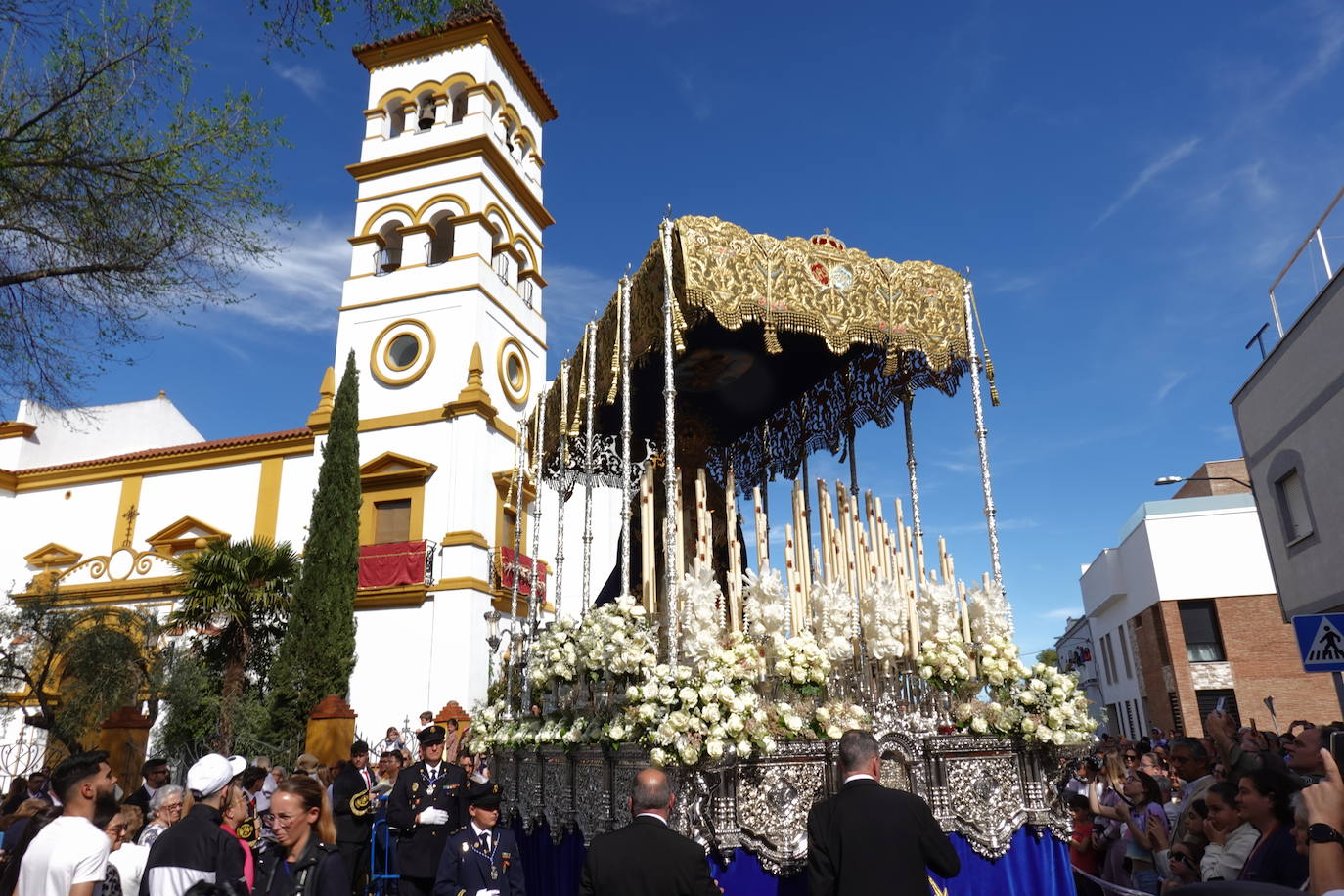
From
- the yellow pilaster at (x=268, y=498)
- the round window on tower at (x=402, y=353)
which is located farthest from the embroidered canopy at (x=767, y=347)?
the yellow pilaster at (x=268, y=498)

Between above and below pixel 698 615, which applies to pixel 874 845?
below

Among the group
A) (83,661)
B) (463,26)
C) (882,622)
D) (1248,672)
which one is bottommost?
(882,622)

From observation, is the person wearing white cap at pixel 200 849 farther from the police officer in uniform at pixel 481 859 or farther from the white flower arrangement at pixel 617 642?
the white flower arrangement at pixel 617 642

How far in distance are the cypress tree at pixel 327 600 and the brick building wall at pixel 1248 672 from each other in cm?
2396

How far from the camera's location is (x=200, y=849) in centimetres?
388

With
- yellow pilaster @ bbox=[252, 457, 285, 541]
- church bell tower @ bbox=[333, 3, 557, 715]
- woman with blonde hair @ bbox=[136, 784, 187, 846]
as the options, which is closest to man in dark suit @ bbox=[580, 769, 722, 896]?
woman with blonde hair @ bbox=[136, 784, 187, 846]

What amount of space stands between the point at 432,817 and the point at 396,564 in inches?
553

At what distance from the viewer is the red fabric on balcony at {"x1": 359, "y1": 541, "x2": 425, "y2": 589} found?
1969cm

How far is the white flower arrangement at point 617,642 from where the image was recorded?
6453 millimetres

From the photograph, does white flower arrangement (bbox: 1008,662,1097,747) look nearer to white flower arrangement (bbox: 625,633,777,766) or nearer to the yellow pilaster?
white flower arrangement (bbox: 625,633,777,766)

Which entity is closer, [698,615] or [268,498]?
[698,615]

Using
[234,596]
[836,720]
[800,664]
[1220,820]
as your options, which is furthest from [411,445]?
[1220,820]

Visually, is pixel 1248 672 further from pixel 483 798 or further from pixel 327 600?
pixel 483 798

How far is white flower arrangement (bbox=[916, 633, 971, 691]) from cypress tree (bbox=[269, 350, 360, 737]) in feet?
47.3
